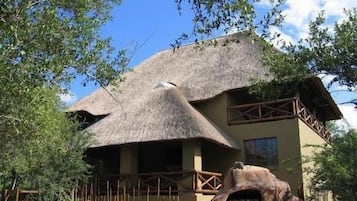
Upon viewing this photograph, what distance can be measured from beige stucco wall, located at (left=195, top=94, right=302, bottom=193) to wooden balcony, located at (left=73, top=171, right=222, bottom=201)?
1.57 meters

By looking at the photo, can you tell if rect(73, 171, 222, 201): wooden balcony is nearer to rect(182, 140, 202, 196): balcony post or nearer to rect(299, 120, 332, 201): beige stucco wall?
rect(182, 140, 202, 196): balcony post

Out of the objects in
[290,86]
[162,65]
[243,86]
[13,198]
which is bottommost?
[13,198]

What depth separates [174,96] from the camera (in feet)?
57.5

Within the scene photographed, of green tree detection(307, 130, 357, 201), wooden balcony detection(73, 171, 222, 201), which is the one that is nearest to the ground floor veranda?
wooden balcony detection(73, 171, 222, 201)

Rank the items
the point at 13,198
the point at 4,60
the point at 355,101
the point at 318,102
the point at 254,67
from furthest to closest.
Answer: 1. the point at 318,102
2. the point at 254,67
3. the point at 13,198
4. the point at 355,101
5. the point at 4,60

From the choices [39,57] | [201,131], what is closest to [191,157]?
[201,131]

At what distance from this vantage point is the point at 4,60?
6.36m

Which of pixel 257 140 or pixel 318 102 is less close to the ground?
pixel 318 102

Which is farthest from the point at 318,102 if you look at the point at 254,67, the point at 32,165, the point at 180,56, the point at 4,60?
the point at 4,60

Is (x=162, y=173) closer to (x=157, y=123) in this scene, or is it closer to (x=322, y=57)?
(x=157, y=123)

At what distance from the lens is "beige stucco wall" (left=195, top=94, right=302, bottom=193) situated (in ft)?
52.2

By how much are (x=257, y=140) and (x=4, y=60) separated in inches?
455

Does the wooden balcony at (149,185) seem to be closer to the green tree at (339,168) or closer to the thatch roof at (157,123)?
the thatch roof at (157,123)

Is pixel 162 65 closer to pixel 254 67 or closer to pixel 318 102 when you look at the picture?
pixel 254 67
